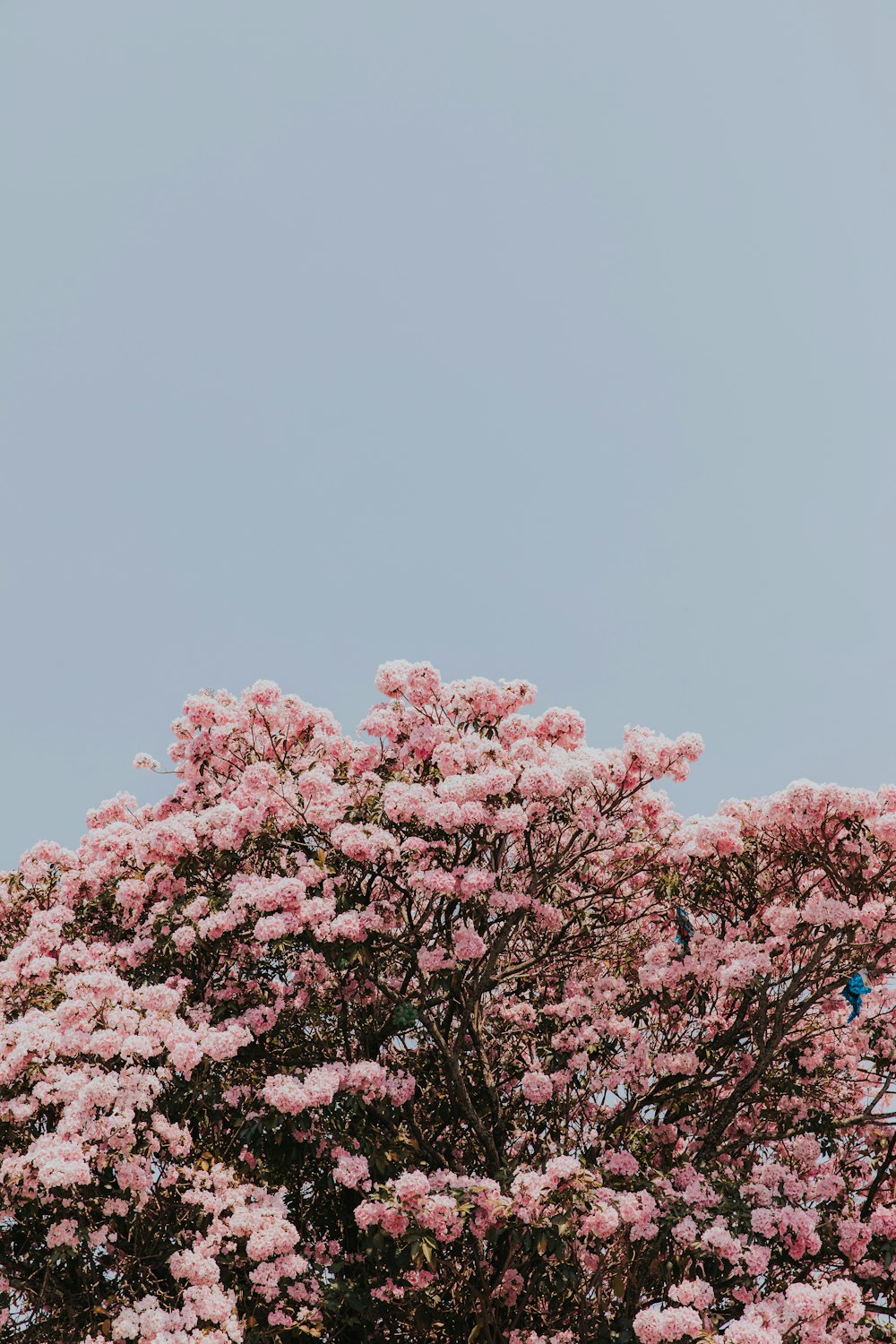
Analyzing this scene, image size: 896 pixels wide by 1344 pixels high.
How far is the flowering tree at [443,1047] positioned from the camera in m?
7.29

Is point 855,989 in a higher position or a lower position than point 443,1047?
lower

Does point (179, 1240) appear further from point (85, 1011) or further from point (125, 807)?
point (125, 807)

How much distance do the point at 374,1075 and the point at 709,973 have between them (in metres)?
3.18

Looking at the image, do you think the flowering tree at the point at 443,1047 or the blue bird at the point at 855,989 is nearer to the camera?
the flowering tree at the point at 443,1047

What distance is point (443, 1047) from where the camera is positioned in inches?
348

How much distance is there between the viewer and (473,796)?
8.21 m

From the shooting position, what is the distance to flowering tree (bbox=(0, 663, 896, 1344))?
729 cm

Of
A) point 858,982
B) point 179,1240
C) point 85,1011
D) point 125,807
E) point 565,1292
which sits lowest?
point 565,1292

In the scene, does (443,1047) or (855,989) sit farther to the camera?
(443,1047)

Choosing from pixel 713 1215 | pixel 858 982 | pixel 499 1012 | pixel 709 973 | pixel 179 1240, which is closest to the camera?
pixel 179 1240

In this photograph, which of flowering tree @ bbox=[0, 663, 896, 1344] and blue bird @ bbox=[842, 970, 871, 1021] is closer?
flowering tree @ bbox=[0, 663, 896, 1344]

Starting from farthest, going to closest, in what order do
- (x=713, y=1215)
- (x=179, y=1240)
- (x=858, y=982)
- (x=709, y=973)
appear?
(x=709, y=973), (x=858, y=982), (x=713, y=1215), (x=179, y=1240)

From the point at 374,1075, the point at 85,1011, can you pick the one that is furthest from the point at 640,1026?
the point at 85,1011

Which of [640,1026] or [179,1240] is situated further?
[640,1026]
